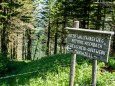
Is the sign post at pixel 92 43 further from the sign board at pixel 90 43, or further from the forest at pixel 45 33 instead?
the forest at pixel 45 33

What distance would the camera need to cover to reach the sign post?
6.20m

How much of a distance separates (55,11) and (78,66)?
2731cm

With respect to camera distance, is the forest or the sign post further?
the forest

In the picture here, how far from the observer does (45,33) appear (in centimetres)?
4812

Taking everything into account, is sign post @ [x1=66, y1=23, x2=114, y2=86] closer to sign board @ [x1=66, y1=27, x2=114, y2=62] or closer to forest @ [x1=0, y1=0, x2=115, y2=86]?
sign board @ [x1=66, y1=27, x2=114, y2=62]

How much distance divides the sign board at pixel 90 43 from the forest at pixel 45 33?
2.64m

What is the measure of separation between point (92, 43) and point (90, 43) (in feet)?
0.24

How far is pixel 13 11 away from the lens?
2752 cm

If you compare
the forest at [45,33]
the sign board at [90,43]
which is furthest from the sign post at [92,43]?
the forest at [45,33]

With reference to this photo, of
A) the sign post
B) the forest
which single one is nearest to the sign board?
the sign post

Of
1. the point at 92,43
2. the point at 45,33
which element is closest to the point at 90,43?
the point at 92,43

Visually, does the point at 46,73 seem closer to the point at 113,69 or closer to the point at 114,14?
the point at 113,69

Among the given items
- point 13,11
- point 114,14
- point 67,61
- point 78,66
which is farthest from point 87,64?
point 13,11

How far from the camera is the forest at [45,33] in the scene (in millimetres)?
12469
